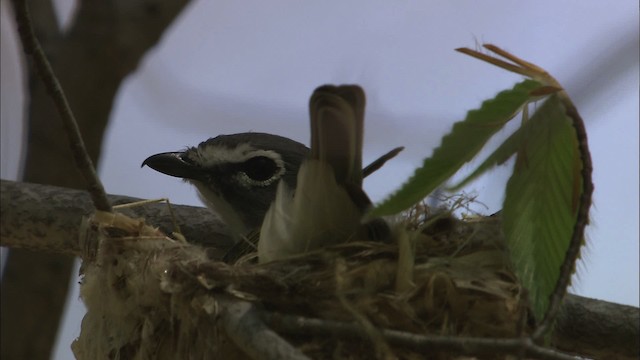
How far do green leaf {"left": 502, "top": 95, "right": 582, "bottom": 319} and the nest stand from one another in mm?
91

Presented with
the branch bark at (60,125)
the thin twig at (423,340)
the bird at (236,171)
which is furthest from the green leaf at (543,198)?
the branch bark at (60,125)

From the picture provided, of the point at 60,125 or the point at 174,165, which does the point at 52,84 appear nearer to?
the point at 174,165

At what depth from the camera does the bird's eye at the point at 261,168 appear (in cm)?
297

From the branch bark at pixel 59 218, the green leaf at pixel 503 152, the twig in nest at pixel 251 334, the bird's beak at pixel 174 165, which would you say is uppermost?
the bird's beak at pixel 174 165

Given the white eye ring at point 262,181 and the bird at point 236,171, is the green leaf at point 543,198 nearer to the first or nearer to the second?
the bird at point 236,171

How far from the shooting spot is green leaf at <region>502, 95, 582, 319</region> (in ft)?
5.32

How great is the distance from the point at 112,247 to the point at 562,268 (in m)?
1.03

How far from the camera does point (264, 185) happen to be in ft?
9.77

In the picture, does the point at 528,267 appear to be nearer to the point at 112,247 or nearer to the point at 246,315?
the point at 246,315

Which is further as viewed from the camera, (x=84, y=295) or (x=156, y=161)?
(x=156, y=161)

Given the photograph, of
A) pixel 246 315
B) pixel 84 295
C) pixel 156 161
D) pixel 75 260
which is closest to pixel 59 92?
pixel 246 315

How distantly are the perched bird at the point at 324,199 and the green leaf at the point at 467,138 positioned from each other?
0.29 metres

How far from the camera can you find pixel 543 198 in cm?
167

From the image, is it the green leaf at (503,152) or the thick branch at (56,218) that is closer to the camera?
the green leaf at (503,152)
